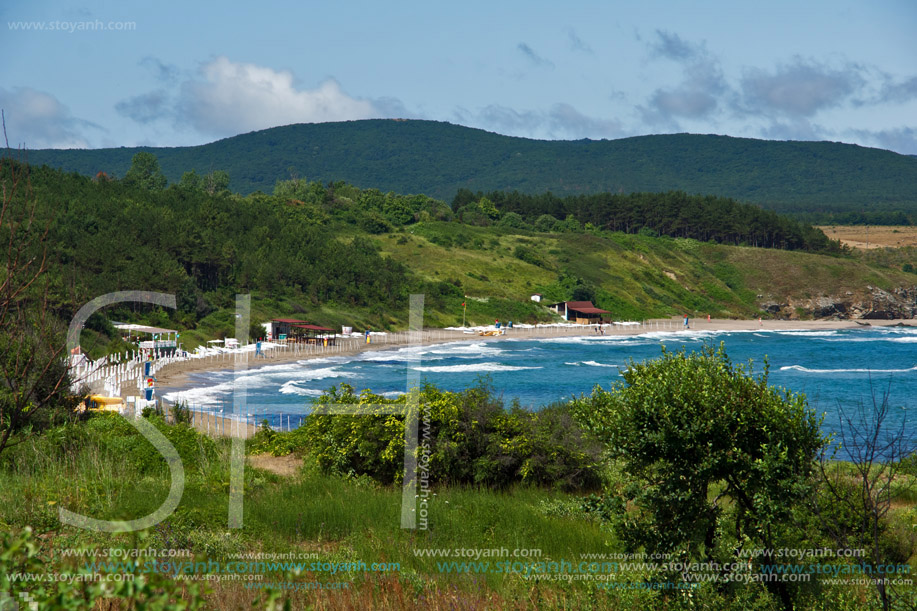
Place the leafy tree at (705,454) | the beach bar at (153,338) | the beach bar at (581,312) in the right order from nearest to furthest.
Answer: the leafy tree at (705,454), the beach bar at (153,338), the beach bar at (581,312)

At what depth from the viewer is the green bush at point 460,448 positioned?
12922 millimetres

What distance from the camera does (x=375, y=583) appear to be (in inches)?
268

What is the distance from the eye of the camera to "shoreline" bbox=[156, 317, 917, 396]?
43.6 meters

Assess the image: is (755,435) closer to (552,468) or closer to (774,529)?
(774,529)

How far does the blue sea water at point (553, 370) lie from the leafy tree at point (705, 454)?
48.9 feet

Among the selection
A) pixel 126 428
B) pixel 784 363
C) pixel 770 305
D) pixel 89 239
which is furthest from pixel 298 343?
pixel 770 305

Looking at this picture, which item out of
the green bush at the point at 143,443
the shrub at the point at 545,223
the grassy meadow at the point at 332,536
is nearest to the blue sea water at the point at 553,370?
the green bush at the point at 143,443

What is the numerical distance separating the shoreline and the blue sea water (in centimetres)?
132

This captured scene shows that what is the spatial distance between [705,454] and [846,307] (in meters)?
114

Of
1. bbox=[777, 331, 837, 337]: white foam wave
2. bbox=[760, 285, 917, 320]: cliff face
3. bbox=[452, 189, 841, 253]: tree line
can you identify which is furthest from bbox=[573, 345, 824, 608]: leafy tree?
bbox=[452, 189, 841, 253]: tree line

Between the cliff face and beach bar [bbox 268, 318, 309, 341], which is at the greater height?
the cliff face

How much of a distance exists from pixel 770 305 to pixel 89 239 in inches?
3503

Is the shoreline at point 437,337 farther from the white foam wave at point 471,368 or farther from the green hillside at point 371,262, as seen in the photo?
the white foam wave at point 471,368

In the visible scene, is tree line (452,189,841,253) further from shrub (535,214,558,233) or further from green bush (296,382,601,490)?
green bush (296,382,601,490)
